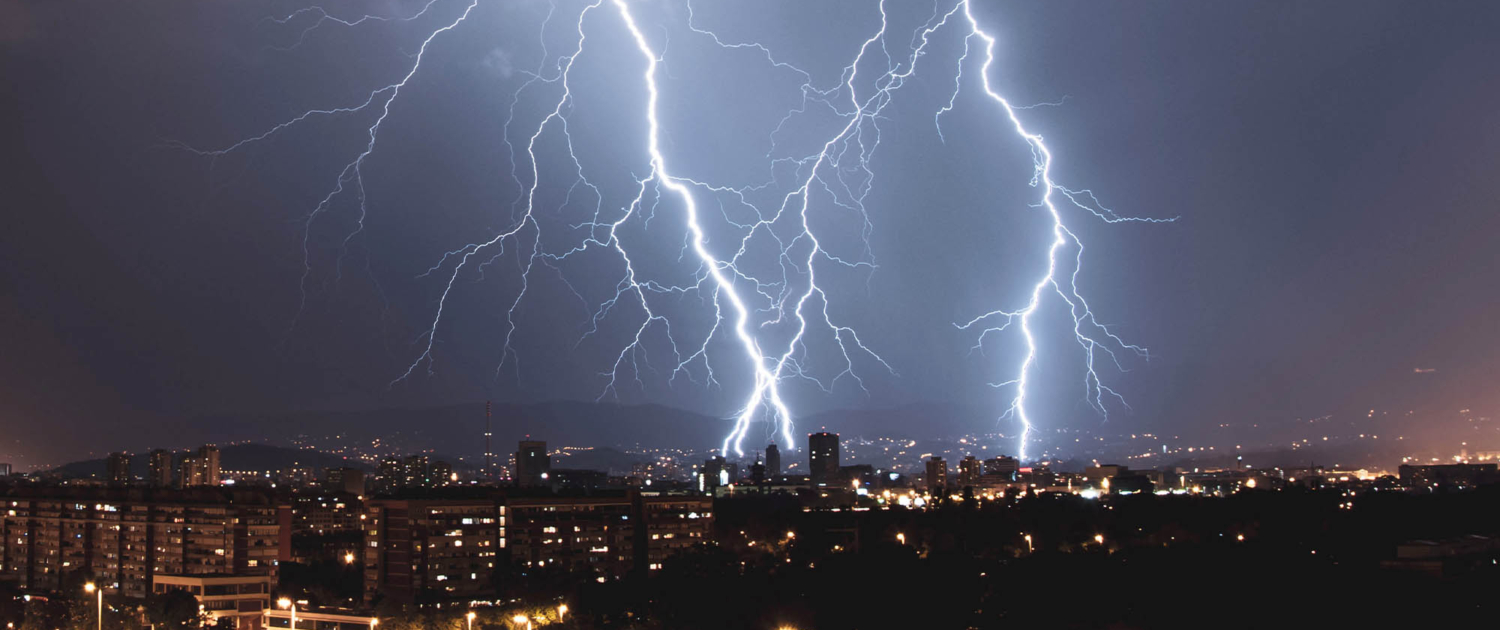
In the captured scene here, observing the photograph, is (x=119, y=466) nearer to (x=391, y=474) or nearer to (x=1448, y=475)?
(x=391, y=474)

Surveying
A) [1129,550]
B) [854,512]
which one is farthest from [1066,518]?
[854,512]

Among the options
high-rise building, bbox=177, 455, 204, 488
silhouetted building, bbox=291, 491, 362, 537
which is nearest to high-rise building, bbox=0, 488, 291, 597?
silhouetted building, bbox=291, 491, 362, 537

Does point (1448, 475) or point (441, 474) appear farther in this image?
point (441, 474)

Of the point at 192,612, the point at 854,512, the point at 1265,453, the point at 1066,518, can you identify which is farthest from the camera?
the point at 1265,453

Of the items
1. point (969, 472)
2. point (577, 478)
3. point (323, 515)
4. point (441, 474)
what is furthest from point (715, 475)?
point (323, 515)

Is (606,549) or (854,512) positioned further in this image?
(854,512)

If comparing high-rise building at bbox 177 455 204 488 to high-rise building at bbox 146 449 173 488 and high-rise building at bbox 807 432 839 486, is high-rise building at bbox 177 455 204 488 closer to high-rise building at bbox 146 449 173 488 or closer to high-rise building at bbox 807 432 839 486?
high-rise building at bbox 146 449 173 488

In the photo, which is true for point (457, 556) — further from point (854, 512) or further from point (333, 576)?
point (854, 512)
